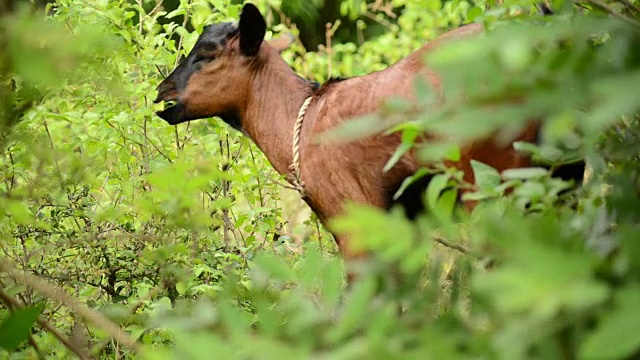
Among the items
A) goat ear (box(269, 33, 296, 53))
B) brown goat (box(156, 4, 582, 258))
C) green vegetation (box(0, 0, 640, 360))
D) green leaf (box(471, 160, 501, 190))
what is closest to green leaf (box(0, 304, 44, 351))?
green vegetation (box(0, 0, 640, 360))

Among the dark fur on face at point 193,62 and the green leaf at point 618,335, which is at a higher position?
the green leaf at point 618,335

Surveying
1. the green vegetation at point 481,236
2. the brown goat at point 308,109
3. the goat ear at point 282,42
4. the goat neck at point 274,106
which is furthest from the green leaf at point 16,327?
the goat ear at point 282,42

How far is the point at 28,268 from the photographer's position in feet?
10.6

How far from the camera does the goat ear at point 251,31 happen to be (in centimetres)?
386

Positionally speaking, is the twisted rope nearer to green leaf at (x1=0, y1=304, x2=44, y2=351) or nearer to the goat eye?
the goat eye

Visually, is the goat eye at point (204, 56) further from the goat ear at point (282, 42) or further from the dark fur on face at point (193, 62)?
the goat ear at point (282, 42)

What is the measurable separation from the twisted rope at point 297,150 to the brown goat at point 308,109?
2 centimetres

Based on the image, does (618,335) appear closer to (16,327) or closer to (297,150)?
(16,327)

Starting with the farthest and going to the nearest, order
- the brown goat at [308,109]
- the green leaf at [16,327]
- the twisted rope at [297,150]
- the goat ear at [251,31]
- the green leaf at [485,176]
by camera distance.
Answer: the goat ear at [251,31] → the twisted rope at [297,150] → the brown goat at [308,109] → the green leaf at [485,176] → the green leaf at [16,327]

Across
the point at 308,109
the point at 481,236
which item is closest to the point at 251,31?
the point at 308,109

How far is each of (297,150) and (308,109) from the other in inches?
6.9

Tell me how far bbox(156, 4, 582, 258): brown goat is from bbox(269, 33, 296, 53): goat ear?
0.01 metres

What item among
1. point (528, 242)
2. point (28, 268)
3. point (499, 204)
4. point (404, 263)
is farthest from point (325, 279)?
point (28, 268)

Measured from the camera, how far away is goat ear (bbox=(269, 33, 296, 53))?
429 centimetres
